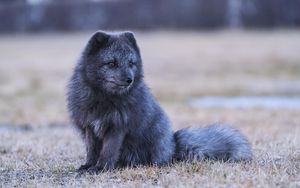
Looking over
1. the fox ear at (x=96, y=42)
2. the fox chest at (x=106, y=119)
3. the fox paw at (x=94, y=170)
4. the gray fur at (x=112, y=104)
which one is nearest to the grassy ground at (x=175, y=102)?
the fox paw at (x=94, y=170)

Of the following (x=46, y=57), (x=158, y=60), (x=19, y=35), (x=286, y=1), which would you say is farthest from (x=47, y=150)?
(x=19, y=35)

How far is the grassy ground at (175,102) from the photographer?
6.82m

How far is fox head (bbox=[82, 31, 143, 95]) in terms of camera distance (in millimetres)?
7176

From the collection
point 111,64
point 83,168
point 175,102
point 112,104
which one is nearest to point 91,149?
point 83,168

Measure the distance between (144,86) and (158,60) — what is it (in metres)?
21.8

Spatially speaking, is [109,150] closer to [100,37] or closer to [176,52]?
[100,37]

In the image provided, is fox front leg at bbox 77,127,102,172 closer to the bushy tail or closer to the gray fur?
the gray fur

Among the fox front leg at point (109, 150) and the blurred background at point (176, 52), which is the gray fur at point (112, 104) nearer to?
the fox front leg at point (109, 150)

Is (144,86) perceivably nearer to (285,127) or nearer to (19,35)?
(285,127)

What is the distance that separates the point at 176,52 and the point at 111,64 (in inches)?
930

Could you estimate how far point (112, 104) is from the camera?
7312mm

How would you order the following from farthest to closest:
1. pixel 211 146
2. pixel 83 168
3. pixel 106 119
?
pixel 211 146 → pixel 83 168 → pixel 106 119

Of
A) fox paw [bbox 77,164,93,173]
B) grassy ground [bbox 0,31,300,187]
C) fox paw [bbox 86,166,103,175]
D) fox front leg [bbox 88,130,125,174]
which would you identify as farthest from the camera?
fox paw [bbox 77,164,93,173]

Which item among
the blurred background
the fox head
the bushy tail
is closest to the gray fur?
the fox head
